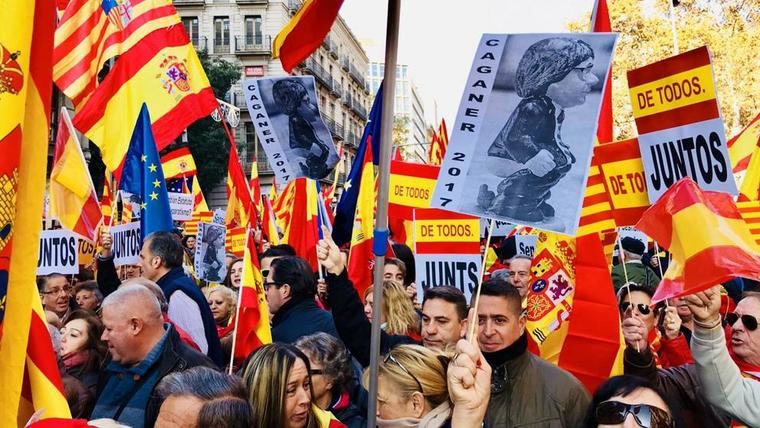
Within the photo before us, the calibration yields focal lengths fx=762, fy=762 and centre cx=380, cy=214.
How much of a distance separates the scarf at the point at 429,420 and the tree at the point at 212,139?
3755cm

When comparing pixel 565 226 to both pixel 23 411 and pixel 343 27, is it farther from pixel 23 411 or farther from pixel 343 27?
pixel 343 27

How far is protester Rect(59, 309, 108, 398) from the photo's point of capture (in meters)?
3.88

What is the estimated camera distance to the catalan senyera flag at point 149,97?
21.9ft

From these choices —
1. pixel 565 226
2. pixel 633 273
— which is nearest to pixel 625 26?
pixel 633 273

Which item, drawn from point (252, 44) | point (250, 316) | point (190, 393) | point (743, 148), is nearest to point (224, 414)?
point (190, 393)

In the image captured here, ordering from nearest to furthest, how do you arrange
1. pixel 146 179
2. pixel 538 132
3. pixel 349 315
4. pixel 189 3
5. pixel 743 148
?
pixel 538 132, pixel 349 315, pixel 146 179, pixel 743 148, pixel 189 3

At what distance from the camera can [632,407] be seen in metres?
2.59

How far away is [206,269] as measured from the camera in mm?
8648

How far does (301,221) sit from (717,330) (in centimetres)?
521

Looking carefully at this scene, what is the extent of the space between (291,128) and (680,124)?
377cm

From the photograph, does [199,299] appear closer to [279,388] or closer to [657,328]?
[279,388]

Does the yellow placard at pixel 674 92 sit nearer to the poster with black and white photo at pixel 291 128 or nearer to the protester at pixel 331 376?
the protester at pixel 331 376

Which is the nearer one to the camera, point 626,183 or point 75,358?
point 75,358

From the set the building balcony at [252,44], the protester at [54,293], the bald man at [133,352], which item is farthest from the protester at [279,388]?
the building balcony at [252,44]
